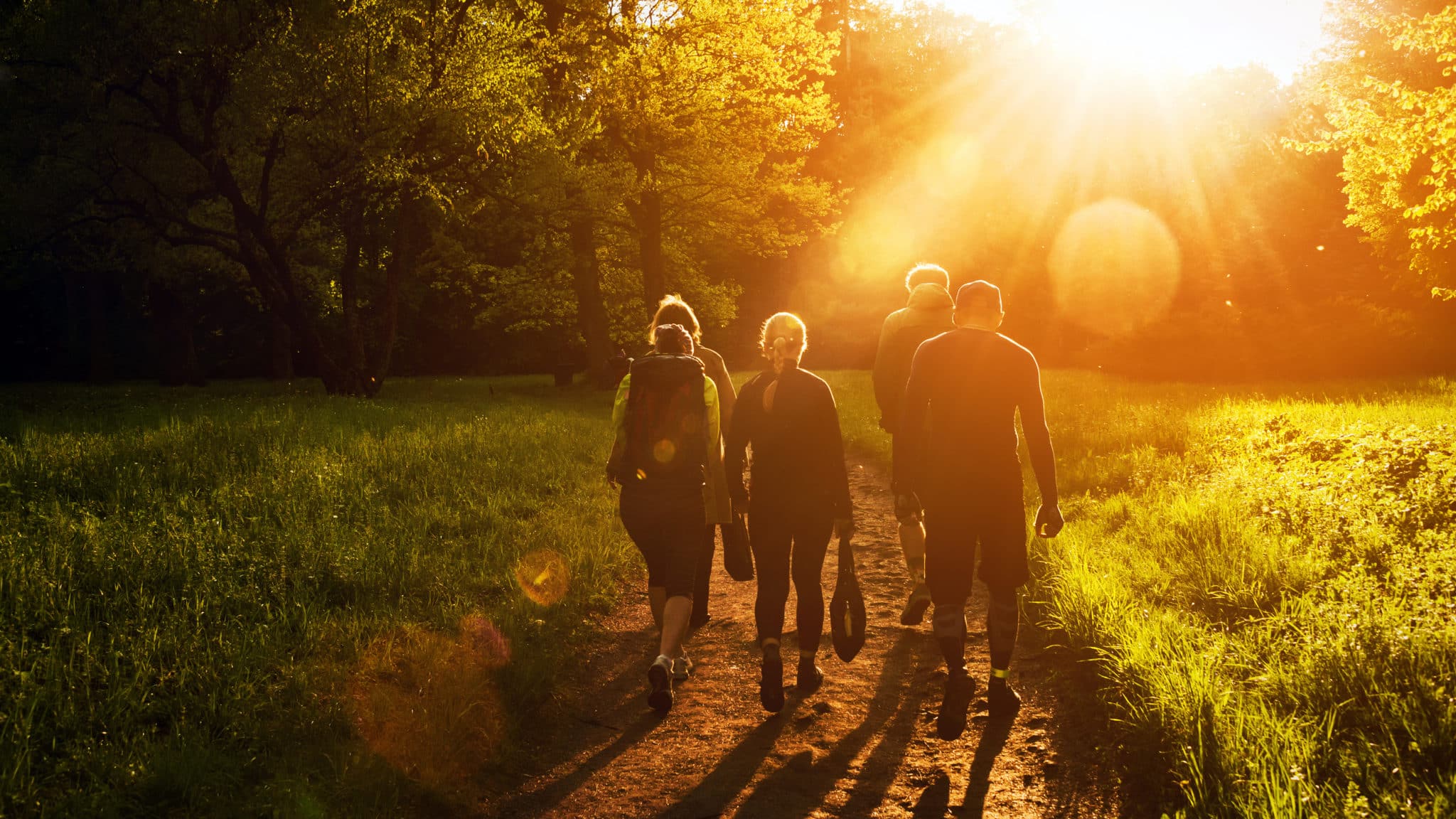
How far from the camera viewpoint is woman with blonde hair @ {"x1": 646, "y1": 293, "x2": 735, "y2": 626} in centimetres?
577

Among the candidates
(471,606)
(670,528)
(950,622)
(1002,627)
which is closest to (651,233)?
(471,606)

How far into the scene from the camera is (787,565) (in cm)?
529

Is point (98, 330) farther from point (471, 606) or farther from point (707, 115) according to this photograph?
point (471, 606)

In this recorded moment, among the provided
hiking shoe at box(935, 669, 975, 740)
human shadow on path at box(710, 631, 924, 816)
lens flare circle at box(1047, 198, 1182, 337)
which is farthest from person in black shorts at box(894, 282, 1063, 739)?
lens flare circle at box(1047, 198, 1182, 337)

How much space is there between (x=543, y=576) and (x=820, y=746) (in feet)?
11.0

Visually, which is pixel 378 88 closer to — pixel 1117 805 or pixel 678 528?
pixel 678 528

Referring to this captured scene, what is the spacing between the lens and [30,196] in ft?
54.7

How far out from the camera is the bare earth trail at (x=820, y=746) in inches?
154

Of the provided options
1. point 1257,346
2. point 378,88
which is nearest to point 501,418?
point 378,88

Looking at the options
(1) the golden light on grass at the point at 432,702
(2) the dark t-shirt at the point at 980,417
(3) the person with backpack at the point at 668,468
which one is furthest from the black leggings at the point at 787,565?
(1) the golden light on grass at the point at 432,702

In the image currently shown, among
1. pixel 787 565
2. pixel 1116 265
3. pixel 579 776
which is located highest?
pixel 1116 265

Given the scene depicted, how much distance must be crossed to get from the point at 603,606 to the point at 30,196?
55.2 feet

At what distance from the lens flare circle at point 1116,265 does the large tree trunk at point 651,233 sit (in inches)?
627

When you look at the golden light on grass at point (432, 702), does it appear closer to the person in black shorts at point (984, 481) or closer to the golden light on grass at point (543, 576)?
the golden light on grass at point (543, 576)
